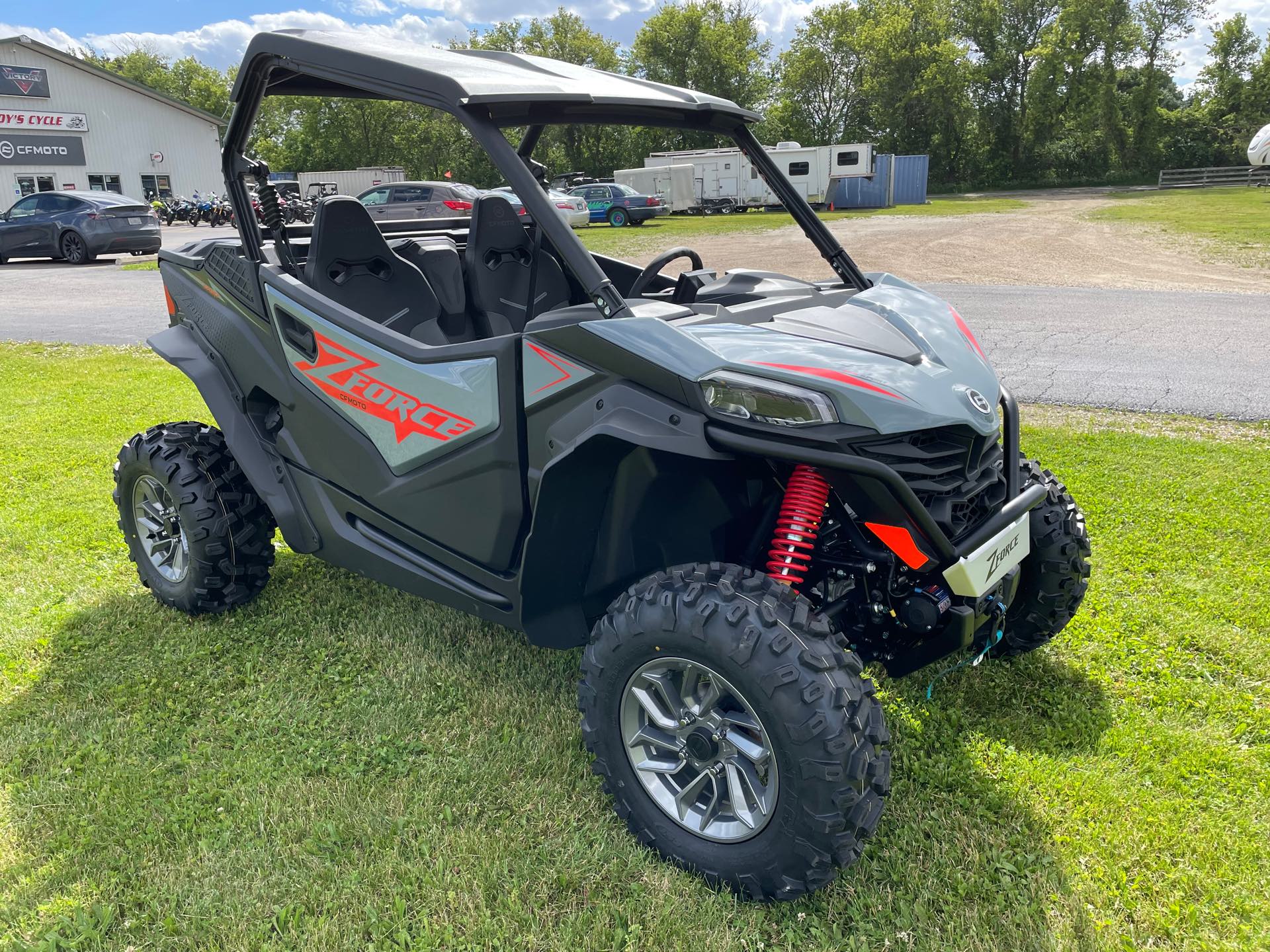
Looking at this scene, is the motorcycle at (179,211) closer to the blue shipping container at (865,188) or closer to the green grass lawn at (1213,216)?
the blue shipping container at (865,188)

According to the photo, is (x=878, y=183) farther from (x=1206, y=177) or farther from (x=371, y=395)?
(x=371, y=395)

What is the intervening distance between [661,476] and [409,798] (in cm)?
121

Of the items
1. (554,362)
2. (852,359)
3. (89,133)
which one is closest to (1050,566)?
(852,359)

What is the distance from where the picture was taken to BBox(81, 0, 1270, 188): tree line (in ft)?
162

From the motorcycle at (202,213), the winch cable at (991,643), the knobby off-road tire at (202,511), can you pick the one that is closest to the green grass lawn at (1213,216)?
the winch cable at (991,643)

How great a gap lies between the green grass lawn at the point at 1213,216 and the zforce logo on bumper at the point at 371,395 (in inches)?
635

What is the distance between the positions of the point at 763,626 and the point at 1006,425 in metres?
1.08

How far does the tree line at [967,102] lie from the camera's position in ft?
162

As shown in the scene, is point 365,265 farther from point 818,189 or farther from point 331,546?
point 818,189

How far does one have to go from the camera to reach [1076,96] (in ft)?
171

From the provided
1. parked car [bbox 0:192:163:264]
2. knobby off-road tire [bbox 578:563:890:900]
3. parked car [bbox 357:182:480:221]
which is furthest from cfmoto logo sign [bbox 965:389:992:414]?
parked car [bbox 0:192:163:264]

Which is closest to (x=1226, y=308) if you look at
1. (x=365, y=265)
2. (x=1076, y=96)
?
(x=365, y=265)

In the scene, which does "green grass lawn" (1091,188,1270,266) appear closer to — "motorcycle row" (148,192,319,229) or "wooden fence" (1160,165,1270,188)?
"wooden fence" (1160,165,1270,188)

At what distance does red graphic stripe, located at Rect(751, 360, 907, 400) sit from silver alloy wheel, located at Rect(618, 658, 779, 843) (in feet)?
2.43
